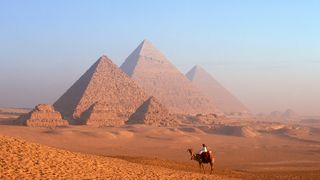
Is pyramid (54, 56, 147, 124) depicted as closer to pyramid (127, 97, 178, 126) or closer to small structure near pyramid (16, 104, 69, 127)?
pyramid (127, 97, 178, 126)

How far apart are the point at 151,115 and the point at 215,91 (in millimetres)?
100194

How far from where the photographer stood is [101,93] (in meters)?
67.2

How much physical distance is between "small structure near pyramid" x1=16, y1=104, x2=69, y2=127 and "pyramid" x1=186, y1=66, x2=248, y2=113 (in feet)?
324

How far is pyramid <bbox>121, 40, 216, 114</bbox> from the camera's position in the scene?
11188 cm

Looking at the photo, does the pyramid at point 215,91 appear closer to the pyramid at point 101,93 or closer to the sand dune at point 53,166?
the pyramid at point 101,93

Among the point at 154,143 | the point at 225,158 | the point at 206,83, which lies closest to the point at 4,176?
the point at 225,158

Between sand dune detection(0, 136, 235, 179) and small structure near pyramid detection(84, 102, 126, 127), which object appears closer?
sand dune detection(0, 136, 235, 179)

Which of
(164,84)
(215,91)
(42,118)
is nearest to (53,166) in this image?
(42,118)

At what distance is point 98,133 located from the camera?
1882 inches

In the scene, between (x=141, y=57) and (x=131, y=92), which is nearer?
(x=131, y=92)

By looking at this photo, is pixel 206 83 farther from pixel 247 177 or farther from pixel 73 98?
pixel 247 177

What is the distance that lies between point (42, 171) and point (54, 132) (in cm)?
3448

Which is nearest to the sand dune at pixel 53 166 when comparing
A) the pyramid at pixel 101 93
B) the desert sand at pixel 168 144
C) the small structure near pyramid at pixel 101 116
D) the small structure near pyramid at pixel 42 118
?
the desert sand at pixel 168 144

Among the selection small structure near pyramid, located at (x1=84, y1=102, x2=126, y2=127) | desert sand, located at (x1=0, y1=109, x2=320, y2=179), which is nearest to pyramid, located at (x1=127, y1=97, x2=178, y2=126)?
small structure near pyramid, located at (x1=84, y1=102, x2=126, y2=127)
